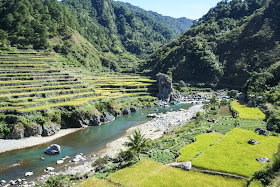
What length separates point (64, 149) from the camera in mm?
49062

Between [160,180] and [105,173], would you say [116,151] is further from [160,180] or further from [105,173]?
[160,180]

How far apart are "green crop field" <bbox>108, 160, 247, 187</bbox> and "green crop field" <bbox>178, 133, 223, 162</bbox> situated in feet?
14.5

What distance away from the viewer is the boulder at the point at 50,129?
56859mm

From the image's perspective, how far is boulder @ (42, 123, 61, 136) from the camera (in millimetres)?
56859

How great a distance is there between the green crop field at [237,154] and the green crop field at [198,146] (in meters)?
1.42

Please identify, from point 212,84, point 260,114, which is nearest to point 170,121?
point 260,114

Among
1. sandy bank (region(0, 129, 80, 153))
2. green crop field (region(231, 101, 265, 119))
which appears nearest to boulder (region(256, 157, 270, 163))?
green crop field (region(231, 101, 265, 119))

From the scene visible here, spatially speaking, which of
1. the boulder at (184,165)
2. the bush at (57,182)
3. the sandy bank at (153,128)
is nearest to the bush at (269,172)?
the boulder at (184,165)

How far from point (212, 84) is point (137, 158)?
119 meters

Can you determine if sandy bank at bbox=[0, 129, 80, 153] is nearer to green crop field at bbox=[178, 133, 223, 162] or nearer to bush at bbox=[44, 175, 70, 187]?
bush at bbox=[44, 175, 70, 187]

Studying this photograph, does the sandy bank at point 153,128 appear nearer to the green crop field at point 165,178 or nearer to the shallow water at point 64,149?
the shallow water at point 64,149

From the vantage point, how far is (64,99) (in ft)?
226

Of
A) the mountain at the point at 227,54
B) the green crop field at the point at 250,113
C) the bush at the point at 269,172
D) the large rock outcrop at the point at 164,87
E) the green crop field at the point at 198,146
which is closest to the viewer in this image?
the bush at the point at 269,172

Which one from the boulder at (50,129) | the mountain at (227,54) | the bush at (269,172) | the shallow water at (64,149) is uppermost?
the mountain at (227,54)
